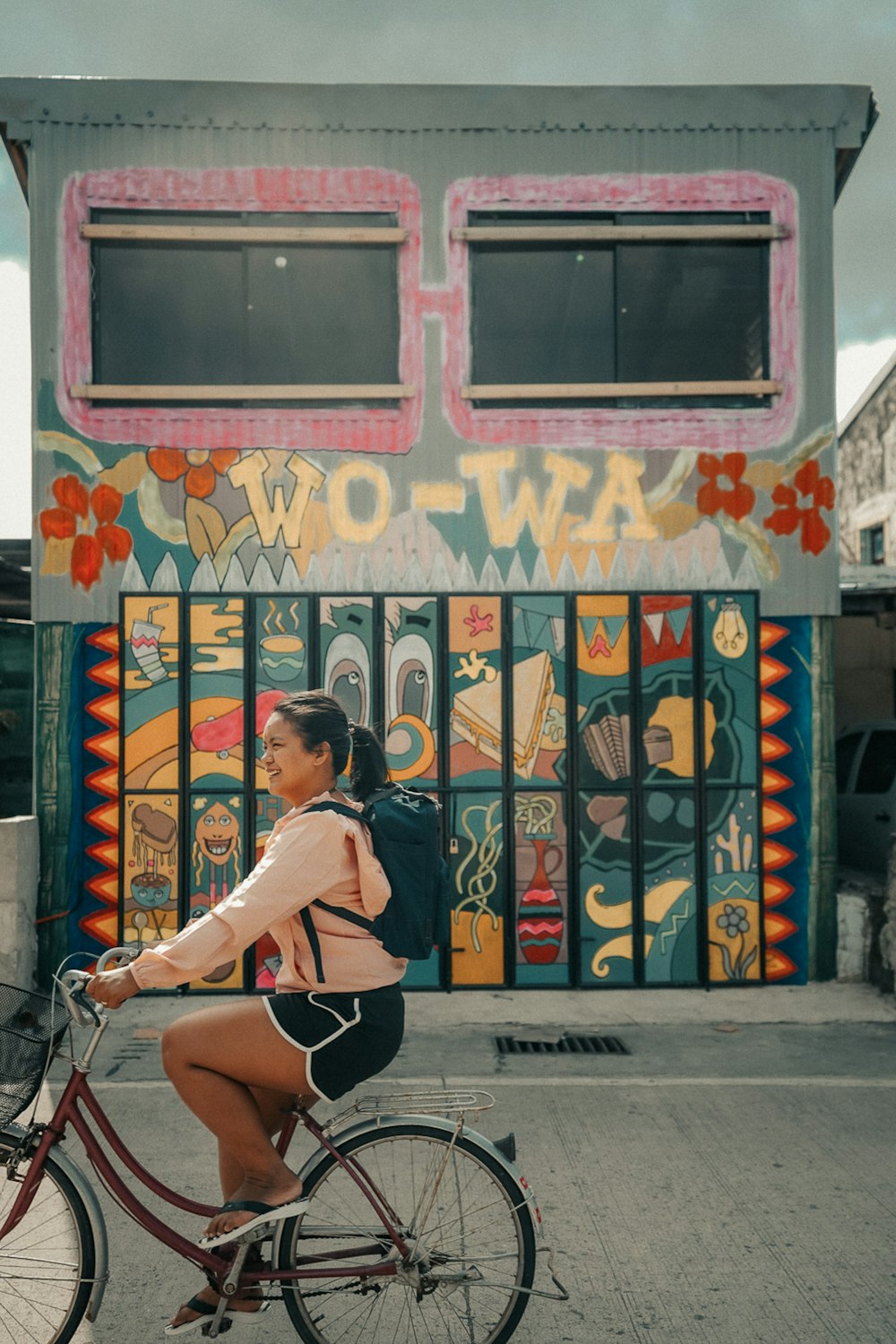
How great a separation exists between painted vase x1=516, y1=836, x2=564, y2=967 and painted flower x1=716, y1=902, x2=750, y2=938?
1.22 meters

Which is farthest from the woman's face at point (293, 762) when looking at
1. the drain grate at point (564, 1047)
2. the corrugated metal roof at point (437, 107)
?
the corrugated metal roof at point (437, 107)

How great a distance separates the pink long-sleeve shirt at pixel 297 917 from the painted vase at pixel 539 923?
5.12m

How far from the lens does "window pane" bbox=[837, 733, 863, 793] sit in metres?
11.9

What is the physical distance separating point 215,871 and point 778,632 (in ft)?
15.1

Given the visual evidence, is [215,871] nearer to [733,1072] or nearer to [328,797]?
[733,1072]

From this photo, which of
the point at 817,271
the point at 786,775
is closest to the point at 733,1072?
the point at 786,775

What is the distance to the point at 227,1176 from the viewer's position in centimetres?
336

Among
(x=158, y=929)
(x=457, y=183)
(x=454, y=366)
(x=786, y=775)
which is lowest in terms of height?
(x=158, y=929)

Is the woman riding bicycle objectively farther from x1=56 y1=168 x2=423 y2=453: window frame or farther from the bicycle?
x1=56 y1=168 x2=423 y2=453: window frame

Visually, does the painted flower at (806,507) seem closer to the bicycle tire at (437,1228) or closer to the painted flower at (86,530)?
the painted flower at (86,530)

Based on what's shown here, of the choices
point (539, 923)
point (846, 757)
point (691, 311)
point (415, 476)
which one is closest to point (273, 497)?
point (415, 476)

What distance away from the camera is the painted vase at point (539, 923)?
834cm

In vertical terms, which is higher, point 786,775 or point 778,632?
point 778,632

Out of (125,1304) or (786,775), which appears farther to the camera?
(786,775)
